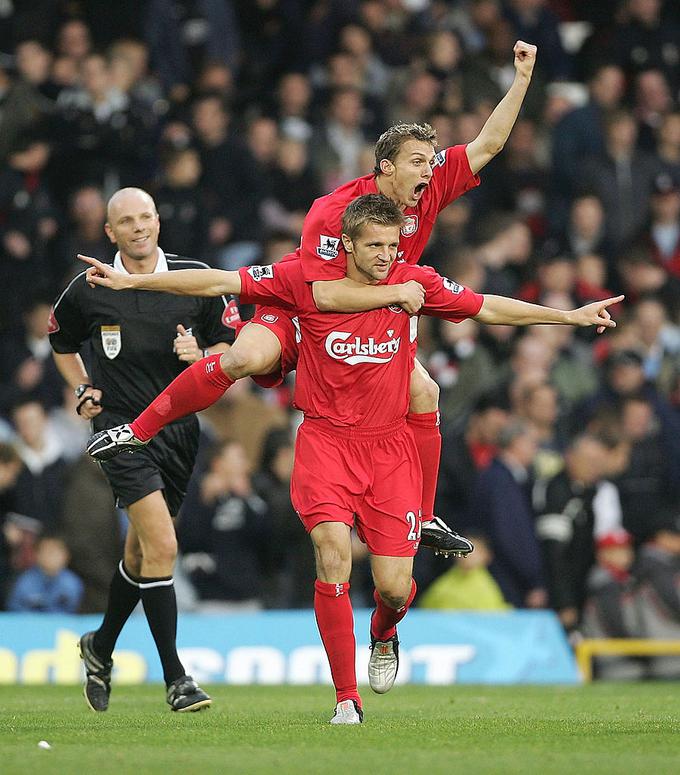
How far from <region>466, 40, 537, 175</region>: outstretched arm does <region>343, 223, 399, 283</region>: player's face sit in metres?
0.97

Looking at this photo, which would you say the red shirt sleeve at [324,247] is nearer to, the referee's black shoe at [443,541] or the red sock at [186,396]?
the red sock at [186,396]

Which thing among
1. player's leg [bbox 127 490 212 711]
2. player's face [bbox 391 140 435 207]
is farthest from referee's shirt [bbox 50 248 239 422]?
player's face [bbox 391 140 435 207]

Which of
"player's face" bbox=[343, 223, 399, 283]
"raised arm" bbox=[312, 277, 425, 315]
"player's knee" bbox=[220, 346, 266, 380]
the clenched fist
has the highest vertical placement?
the clenched fist

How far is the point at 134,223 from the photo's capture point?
9016mm

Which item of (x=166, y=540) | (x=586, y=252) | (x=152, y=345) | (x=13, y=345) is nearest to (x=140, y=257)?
(x=152, y=345)

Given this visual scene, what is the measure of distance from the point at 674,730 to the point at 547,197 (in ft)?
35.9

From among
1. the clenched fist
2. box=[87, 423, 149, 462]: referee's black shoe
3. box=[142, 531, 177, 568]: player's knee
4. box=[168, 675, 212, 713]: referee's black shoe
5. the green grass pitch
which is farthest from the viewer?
box=[142, 531, 177, 568]: player's knee

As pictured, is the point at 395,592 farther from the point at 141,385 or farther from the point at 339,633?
the point at 141,385

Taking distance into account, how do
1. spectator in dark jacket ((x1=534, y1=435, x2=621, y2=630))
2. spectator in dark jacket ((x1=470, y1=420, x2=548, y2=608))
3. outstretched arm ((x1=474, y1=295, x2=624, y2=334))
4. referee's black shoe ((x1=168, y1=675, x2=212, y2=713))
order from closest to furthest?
1. outstretched arm ((x1=474, y1=295, x2=624, y2=334))
2. referee's black shoe ((x1=168, y1=675, x2=212, y2=713))
3. spectator in dark jacket ((x1=470, y1=420, x2=548, y2=608))
4. spectator in dark jacket ((x1=534, y1=435, x2=621, y2=630))

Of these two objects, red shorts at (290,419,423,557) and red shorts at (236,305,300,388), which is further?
red shorts at (236,305,300,388)

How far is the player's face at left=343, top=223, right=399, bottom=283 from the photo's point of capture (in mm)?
8016

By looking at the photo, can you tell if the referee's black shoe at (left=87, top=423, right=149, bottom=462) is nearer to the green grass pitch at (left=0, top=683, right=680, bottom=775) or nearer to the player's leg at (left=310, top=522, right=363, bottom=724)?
the player's leg at (left=310, top=522, right=363, bottom=724)

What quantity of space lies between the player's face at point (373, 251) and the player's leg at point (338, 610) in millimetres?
1265

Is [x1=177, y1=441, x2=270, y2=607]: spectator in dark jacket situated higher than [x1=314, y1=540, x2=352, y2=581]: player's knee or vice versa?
[x1=177, y1=441, x2=270, y2=607]: spectator in dark jacket
